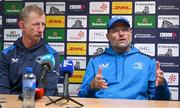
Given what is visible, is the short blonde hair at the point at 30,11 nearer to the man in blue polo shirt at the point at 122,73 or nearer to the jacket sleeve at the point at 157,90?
the man in blue polo shirt at the point at 122,73

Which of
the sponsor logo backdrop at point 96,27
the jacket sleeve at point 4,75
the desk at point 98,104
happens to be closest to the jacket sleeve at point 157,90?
the desk at point 98,104

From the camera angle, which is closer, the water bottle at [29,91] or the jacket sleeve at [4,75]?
the water bottle at [29,91]

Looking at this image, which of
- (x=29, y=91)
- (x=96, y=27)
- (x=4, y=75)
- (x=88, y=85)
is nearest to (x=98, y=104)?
(x=29, y=91)

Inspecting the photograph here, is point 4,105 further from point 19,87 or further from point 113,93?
point 113,93

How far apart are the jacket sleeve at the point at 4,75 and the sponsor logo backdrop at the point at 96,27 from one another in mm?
890

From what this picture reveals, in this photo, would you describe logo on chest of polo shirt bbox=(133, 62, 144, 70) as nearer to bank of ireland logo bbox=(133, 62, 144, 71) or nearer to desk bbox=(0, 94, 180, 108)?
bank of ireland logo bbox=(133, 62, 144, 71)

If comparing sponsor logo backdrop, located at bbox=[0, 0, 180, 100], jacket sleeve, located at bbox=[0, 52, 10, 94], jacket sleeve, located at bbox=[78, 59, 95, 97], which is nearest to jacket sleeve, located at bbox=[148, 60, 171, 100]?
jacket sleeve, located at bbox=[78, 59, 95, 97]

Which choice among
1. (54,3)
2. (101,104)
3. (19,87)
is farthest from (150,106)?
(54,3)

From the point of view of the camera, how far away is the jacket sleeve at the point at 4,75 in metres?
2.55

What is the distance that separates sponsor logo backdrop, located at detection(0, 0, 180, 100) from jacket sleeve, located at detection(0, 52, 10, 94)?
0.89 meters

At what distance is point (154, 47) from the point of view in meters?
3.33

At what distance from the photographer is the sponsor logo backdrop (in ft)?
10.8

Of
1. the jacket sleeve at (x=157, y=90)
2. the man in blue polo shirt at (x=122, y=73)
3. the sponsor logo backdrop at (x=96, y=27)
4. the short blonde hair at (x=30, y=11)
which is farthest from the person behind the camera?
the sponsor logo backdrop at (x=96, y=27)

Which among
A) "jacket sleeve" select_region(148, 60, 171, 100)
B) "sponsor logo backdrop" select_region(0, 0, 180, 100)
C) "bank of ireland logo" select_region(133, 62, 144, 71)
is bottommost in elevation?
"jacket sleeve" select_region(148, 60, 171, 100)
